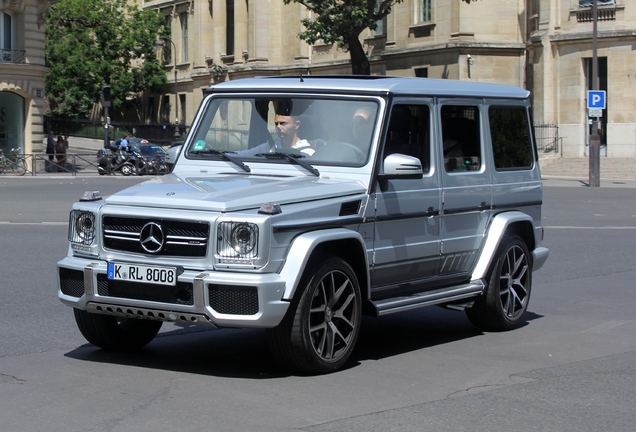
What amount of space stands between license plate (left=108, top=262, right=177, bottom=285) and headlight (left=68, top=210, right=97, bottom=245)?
1.12 ft

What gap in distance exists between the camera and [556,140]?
160 feet

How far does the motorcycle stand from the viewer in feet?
150

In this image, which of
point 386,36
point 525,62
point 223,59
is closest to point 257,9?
point 223,59

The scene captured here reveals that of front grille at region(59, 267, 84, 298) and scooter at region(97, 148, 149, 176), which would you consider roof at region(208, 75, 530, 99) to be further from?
scooter at region(97, 148, 149, 176)

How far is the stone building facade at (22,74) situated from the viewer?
153 feet

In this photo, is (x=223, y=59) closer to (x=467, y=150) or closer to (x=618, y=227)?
(x=618, y=227)

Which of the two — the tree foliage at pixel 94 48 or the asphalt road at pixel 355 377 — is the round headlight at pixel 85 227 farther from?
the tree foliage at pixel 94 48

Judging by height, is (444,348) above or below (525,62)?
below

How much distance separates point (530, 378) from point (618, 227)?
13773mm

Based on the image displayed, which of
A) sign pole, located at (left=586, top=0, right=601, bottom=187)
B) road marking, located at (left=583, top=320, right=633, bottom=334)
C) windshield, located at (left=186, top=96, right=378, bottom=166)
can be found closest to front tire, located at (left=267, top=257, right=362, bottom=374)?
windshield, located at (left=186, top=96, right=378, bottom=166)

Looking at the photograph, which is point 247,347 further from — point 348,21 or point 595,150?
point 348,21

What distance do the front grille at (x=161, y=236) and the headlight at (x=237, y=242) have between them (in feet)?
0.35

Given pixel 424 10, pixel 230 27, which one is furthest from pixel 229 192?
pixel 230 27

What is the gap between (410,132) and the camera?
8.34m
